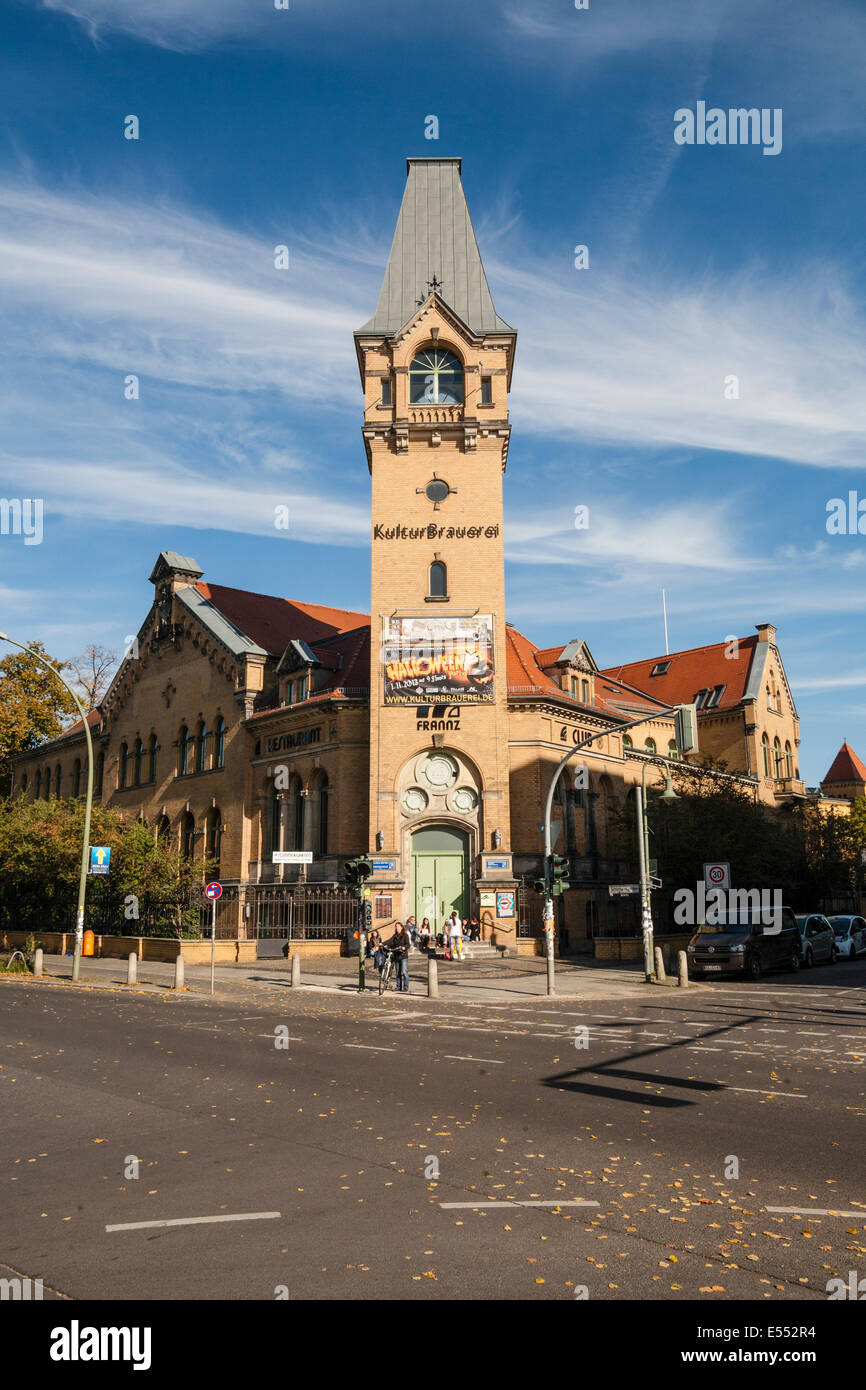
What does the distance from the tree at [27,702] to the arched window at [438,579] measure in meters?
24.1

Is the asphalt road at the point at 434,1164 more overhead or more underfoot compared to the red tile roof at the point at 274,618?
more underfoot

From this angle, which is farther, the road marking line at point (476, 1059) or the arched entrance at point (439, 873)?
the arched entrance at point (439, 873)

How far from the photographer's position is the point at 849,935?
37000 millimetres

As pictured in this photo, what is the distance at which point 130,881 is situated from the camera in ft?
125

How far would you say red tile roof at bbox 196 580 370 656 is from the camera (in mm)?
48281

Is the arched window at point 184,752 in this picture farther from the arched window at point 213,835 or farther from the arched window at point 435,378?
the arched window at point 435,378

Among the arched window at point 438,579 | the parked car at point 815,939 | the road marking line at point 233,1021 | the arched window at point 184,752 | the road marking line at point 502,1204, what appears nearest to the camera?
the road marking line at point 502,1204

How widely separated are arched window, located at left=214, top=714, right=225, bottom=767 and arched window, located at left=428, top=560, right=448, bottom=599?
12.9 metres

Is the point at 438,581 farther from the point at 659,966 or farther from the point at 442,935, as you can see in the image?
the point at 659,966

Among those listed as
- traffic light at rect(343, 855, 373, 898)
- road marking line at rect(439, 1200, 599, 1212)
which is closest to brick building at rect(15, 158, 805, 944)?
traffic light at rect(343, 855, 373, 898)

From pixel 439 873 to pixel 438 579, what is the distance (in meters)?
10.7

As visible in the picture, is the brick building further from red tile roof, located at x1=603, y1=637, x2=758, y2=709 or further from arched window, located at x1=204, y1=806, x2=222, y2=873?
red tile roof, located at x1=603, y1=637, x2=758, y2=709

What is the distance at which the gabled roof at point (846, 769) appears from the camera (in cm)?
8012

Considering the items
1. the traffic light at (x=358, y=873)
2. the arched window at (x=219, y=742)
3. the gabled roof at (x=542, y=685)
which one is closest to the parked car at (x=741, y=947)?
the traffic light at (x=358, y=873)
